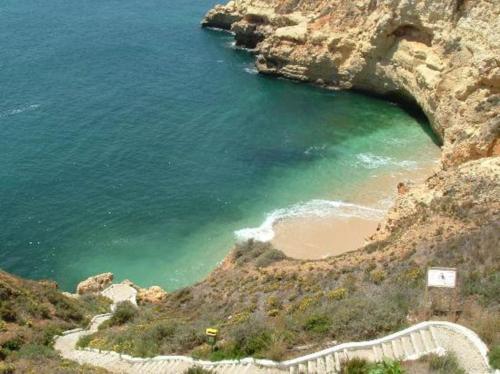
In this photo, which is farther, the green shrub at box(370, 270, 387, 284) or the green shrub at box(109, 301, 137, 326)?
the green shrub at box(109, 301, 137, 326)

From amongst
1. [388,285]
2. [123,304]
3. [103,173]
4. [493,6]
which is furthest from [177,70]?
[388,285]

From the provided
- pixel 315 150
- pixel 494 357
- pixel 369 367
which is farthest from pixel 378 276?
pixel 315 150

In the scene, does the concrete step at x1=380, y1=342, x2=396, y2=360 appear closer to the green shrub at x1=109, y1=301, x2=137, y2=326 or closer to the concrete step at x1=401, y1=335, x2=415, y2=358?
the concrete step at x1=401, y1=335, x2=415, y2=358

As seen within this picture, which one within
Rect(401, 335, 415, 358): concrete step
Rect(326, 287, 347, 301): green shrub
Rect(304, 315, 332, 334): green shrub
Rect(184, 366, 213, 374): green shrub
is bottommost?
Rect(326, 287, 347, 301): green shrub

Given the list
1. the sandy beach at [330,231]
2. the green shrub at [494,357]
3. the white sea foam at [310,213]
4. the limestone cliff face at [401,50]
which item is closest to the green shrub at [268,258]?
the sandy beach at [330,231]

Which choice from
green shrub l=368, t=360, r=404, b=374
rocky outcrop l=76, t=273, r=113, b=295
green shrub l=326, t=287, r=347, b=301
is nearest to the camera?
green shrub l=368, t=360, r=404, b=374

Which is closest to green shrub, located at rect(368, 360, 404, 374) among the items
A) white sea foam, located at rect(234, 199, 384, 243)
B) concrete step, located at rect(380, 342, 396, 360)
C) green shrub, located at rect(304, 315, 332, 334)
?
concrete step, located at rect(380, 342, 396, 360)

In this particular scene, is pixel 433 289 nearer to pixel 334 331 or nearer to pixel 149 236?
pixel 334 331

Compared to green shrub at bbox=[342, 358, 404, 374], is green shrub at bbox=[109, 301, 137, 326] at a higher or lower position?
lower
